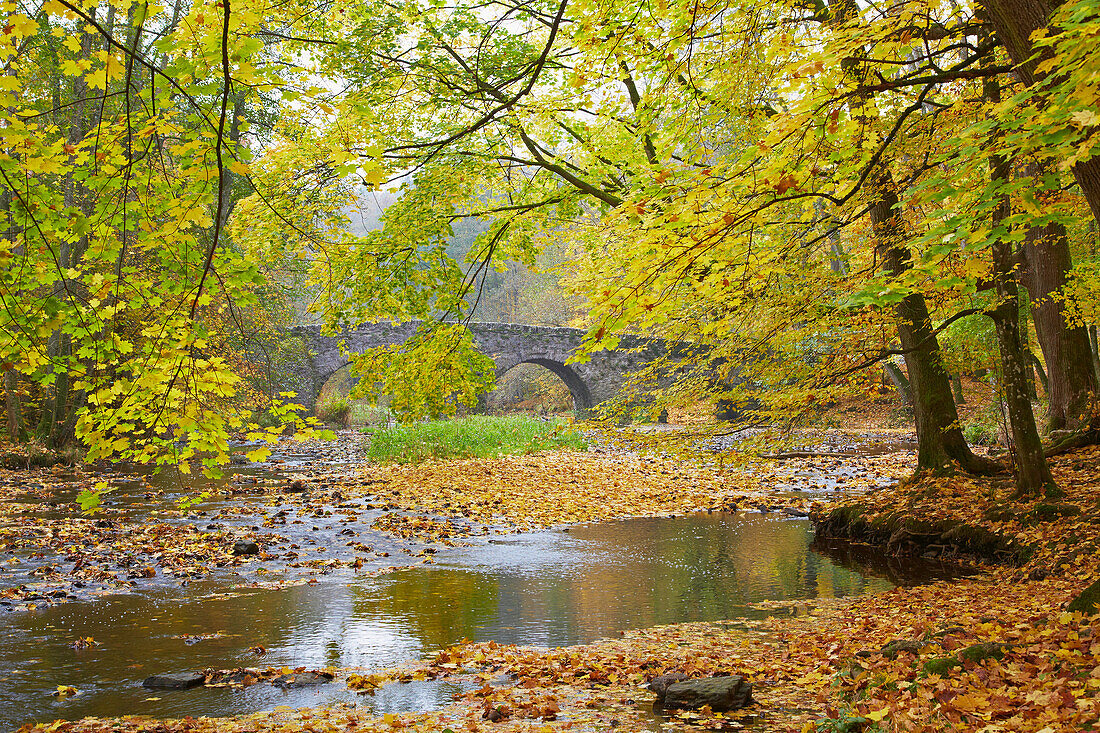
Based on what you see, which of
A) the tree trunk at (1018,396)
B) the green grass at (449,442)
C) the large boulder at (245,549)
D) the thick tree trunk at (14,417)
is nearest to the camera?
the tree trunk at (1018,396)

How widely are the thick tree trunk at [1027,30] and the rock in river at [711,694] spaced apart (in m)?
3.17

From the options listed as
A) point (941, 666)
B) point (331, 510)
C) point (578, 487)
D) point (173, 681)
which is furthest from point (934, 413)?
point (331, 510)

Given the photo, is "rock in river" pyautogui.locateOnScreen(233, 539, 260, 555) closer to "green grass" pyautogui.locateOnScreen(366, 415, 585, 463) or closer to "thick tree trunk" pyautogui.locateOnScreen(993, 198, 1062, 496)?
"green grass" pyautogui.locateOnScreen(366, 415, 585, 463)

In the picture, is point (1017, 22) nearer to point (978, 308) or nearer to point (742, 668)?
point (978, 308)

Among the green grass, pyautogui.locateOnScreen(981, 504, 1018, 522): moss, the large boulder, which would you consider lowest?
pyautogui.locateOnScreen(981, 504, 1018, 522): moss

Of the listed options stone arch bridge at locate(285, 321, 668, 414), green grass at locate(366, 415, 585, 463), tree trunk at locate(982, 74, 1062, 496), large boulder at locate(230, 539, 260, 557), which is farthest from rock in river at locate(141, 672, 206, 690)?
stone arch bridge at locate(285, 321, 668, 414)

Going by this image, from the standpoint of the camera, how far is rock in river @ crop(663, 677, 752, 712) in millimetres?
4262

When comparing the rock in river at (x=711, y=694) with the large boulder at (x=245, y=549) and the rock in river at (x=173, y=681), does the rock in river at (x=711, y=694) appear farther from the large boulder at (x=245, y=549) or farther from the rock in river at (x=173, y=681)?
the large boulder at (x=245, y=549)

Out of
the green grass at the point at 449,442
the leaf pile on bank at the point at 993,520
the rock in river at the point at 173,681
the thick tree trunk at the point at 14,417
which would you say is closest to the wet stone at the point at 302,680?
the rock in river at the point at 173,681

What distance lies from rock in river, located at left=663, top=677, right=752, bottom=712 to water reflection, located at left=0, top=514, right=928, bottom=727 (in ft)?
4.71

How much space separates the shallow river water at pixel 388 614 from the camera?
15.9 ft

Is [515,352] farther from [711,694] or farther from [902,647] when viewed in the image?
[711,694]

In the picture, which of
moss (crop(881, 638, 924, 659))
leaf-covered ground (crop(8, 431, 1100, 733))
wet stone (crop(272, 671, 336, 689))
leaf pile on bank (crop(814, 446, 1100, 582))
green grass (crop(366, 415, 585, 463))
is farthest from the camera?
green grass (crop(366, 415, 585, 463))

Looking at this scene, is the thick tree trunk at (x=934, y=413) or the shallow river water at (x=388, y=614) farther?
the thick tree trunk at (x=934, y=413)
